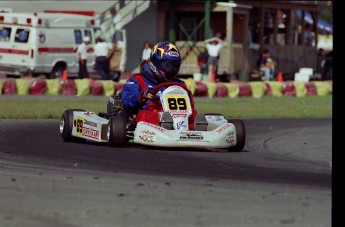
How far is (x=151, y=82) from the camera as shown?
42.7 ft

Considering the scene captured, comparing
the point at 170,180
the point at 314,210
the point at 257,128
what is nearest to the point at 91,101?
the point at 257,128

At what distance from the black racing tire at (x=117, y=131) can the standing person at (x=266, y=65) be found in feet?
76.0

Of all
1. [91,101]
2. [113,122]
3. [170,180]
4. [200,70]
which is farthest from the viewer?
[200,70]

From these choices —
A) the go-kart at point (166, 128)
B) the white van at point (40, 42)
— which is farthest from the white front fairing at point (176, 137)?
the white van at point (40, 42)

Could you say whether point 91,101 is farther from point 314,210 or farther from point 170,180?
point 314,210

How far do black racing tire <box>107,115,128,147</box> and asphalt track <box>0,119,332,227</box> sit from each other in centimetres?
15

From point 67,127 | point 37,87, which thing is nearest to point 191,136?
point 67,127

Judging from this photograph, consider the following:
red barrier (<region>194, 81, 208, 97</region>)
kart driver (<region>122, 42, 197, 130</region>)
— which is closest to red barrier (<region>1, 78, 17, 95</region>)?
red barrier (<region>194, 81, 208, 97</region>)

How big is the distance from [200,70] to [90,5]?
Answer: 4344 mm

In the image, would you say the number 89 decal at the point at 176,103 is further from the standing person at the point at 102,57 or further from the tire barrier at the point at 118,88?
the standing person at the point at 102,57

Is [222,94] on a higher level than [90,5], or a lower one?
lower

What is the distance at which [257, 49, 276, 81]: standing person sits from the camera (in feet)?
115

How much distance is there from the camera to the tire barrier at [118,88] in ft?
78.8

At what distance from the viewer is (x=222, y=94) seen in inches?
1006
